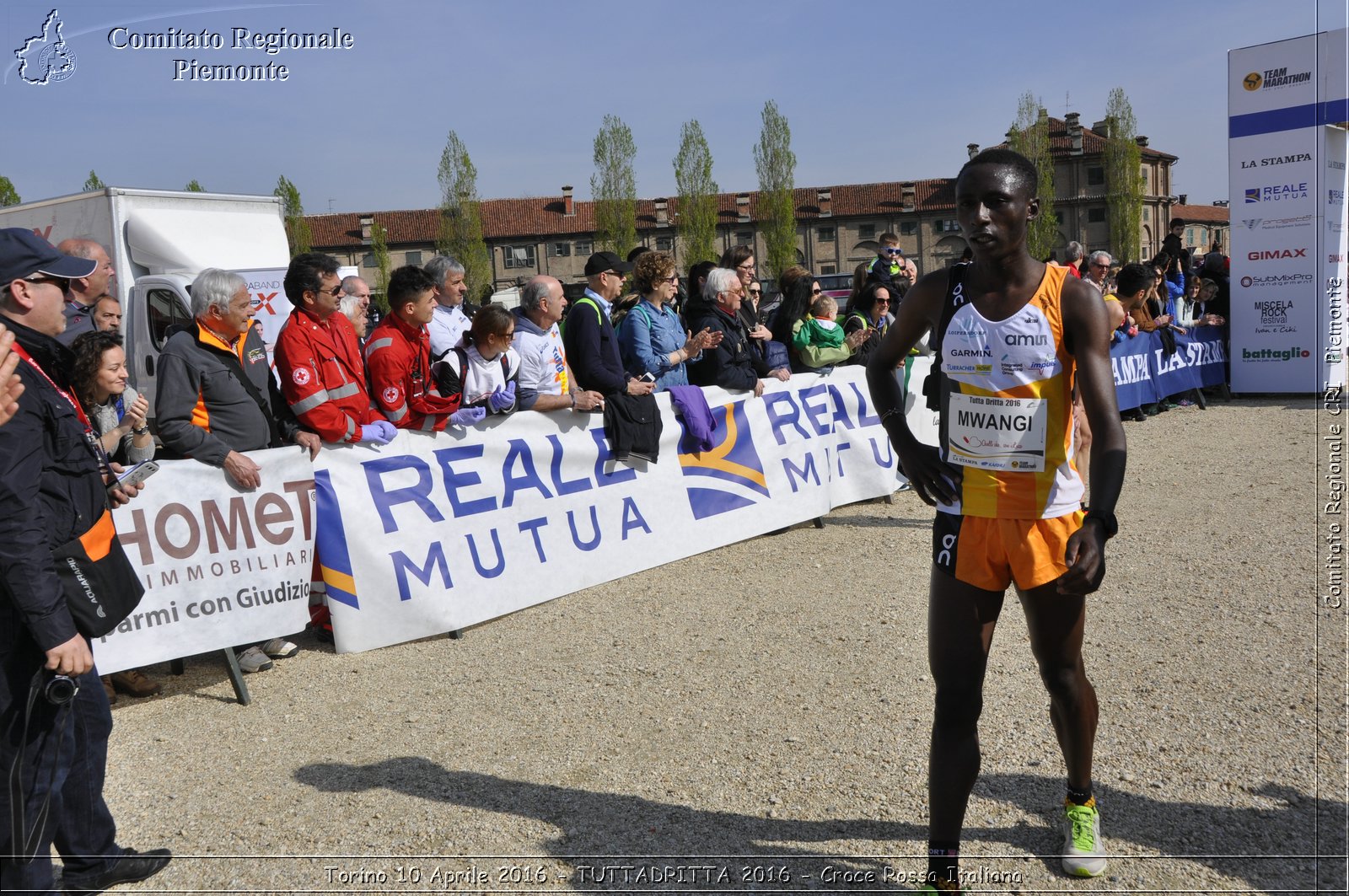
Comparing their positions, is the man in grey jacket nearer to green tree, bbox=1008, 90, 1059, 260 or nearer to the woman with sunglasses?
the woman with sunglasses

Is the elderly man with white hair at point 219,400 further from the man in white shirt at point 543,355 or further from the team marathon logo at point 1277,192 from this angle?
the team marathon logo at point 1277,192

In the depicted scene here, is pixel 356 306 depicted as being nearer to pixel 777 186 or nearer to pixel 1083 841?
pixel 1083 841

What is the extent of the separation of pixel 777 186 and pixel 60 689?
6530cm

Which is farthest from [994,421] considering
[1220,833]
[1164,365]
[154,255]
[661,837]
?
[154,255]

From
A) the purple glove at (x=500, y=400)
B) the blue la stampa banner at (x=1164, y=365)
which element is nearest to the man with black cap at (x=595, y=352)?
the purple glove at (x=500, y=400)

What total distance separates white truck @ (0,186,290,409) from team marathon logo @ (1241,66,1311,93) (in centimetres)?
1320

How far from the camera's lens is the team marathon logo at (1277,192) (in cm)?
1379

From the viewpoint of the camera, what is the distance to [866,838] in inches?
137

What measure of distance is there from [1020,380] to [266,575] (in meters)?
3.98

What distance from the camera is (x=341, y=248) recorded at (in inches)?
3039

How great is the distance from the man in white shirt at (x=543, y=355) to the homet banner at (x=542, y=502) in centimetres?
12

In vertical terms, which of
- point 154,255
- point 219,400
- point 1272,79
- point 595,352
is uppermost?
point 1272,79

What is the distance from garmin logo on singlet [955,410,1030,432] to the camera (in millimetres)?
2988

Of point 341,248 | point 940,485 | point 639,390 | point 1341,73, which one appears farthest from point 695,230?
point 940,485
